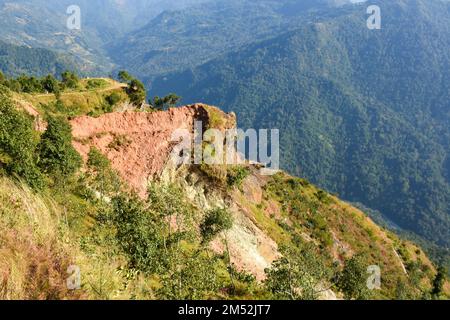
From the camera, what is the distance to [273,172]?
109312 millimetres

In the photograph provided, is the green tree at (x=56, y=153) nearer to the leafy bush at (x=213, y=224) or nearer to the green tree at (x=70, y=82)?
the leafy bush at (x=213, y=224)

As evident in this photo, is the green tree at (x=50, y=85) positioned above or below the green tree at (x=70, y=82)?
below

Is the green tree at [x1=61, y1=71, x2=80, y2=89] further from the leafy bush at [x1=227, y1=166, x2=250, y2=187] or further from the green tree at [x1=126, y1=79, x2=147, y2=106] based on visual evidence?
the leafy bush at [x1=227, y1=166, x2=250, y2=187]

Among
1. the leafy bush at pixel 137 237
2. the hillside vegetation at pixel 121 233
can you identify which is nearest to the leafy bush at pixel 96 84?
the hillside vegetation at pixel 121 233

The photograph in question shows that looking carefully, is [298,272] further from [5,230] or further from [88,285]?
[5,230]

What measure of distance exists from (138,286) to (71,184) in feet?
59.5

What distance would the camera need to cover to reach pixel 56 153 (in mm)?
29281

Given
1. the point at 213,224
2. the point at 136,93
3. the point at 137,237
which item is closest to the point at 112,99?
the point at 136,93

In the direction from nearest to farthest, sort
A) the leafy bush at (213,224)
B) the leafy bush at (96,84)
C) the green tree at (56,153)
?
the green tree at (56,153) < the leafy bush at (213,224) < the leafy bush at (96,84)

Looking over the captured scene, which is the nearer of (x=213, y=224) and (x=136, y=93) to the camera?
(x=213, y=224)

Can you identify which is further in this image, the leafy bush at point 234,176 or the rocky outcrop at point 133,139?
the leafy bush at point 234,176

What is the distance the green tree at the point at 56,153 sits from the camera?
28.6 metres

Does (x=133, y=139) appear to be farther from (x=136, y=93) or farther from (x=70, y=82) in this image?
(x=70, y=82)
